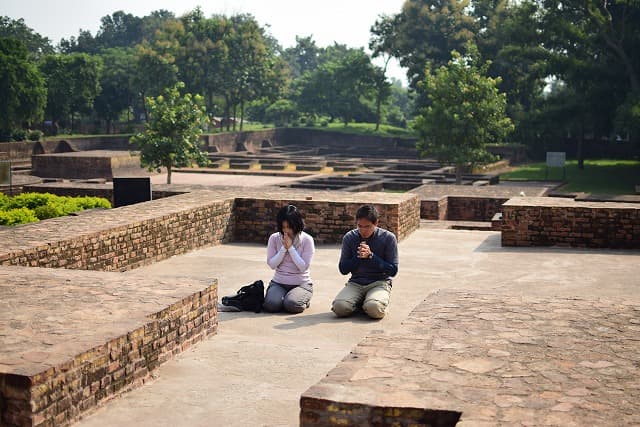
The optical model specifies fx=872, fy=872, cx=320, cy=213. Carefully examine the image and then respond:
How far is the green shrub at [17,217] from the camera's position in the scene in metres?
12.6

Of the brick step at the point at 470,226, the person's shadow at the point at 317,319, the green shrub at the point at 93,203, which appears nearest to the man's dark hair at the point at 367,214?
the person's shadow at the point at 317,319

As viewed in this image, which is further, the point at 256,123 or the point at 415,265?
the point at 256,123

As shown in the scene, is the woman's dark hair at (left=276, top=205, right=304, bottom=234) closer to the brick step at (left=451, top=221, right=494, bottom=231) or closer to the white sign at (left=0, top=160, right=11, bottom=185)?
the brick step at (left=451, top=221, right=494, bottom=231)

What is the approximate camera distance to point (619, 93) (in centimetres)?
3225

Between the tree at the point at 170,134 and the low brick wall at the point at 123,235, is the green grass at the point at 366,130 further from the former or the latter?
the low brick wall at the point at 123,235

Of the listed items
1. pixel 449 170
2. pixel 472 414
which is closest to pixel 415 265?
pixel 472 414

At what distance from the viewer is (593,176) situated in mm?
33969

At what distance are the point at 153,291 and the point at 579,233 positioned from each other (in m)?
6.65

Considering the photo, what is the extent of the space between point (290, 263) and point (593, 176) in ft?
94.1

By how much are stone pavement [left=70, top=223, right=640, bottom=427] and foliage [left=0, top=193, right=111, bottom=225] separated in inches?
137

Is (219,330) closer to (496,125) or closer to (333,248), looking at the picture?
(333,248)

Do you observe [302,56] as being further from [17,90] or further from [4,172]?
[4,172]

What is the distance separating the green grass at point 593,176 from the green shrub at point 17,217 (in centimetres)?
1870

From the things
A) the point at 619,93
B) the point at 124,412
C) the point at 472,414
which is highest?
the point at 619,93
